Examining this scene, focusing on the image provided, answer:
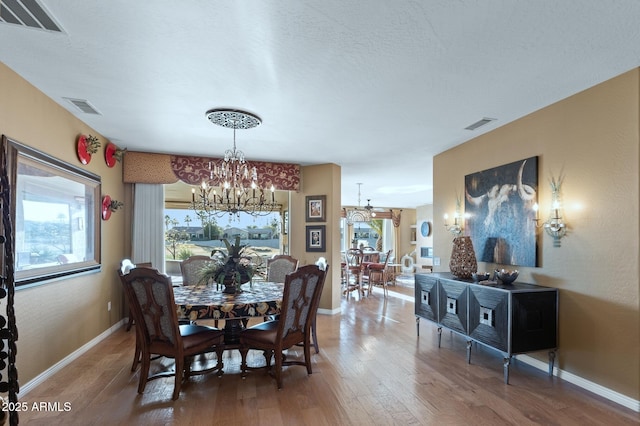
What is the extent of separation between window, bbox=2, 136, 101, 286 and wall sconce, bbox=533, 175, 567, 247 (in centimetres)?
449

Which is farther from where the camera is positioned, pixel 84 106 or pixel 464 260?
pixel 464 260

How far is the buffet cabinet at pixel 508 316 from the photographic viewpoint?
9.62ft

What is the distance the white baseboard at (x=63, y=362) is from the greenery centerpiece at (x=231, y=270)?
61.0 inches

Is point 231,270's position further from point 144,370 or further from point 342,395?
point 342,395

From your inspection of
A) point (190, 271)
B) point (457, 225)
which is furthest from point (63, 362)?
point (457, 225)

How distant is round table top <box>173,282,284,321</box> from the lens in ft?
9.18

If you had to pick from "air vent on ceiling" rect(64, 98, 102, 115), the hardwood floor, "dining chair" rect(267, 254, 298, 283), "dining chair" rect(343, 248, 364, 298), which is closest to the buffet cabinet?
the hardwood floor

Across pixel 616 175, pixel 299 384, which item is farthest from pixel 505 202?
pixel 299 384

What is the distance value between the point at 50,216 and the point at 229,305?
6.39ft

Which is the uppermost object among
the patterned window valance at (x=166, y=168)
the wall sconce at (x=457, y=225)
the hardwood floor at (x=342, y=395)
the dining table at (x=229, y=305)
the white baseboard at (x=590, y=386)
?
the patterned window valance at (x=166, y=168)

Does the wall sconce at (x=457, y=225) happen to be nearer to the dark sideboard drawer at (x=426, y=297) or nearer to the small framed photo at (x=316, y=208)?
the dark sideboard drawer at (x=426, y=297)

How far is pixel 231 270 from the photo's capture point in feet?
10.9

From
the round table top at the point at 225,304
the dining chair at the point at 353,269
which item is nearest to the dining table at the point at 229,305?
the round table top at the point at 225,304

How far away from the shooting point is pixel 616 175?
2.67 m
